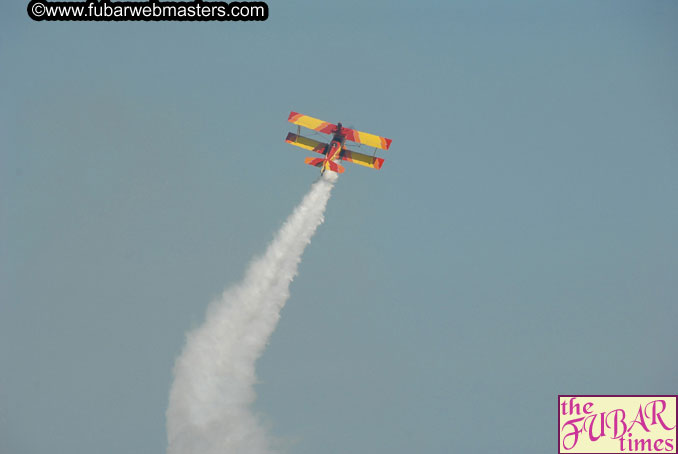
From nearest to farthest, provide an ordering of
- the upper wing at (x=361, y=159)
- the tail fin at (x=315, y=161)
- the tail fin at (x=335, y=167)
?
1. the tail fin at (x=335, y=167)
2. the tail fin at (x=315, y=161)
3. the upper wing at (x=361, y=159)

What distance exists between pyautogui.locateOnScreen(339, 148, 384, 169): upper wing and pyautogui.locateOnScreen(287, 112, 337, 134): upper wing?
5.27 feet

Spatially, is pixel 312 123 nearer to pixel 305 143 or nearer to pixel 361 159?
pixel 305 143

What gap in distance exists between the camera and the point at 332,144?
286 feet

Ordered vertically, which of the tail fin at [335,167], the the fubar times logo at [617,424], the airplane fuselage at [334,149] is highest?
the airplane fuselage at [334,149]

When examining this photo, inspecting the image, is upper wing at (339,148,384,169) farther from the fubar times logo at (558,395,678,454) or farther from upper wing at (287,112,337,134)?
the fubar times logo at (558,395,678,454)

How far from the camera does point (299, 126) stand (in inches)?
3460

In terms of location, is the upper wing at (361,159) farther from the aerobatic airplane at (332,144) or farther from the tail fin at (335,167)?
the tail fin at (335,167)

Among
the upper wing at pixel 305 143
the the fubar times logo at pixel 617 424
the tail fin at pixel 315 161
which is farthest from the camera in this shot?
the upper wing at pixel 305 143

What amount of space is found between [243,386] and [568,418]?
22.6 metres

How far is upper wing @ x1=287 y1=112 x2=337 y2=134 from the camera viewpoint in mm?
87531

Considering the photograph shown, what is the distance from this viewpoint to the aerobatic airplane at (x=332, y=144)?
285 feet

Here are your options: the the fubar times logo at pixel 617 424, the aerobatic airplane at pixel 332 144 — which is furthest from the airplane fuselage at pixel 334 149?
the the fubar times logo at pixel 617 424

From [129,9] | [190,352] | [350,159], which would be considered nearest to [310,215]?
[350,159]

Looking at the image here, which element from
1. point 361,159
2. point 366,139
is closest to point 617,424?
point 361,159
